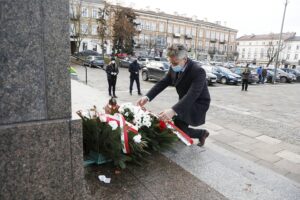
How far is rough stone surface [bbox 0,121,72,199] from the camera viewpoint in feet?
5.97

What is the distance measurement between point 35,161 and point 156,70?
1515cm

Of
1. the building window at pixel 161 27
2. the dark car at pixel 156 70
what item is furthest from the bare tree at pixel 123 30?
the building window at pixel 161 27

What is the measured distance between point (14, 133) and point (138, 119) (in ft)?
5.37

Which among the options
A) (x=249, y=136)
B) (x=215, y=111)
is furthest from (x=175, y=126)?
(x=215, y=111)

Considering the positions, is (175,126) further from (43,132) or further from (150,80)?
(150,80)

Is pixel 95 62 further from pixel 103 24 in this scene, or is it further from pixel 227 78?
pixel 227 78

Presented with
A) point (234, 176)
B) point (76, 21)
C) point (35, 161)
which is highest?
point (76, 21)

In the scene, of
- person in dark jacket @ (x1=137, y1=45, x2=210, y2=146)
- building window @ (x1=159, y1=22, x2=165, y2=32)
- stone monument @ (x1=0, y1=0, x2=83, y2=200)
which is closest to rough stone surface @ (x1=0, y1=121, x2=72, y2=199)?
stone monument @ (x1=0, y1=0, x2=83, y2=200)

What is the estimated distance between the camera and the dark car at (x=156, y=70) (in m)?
16.4

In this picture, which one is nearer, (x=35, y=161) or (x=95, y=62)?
(x=35, y=161)

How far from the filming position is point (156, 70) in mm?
16797

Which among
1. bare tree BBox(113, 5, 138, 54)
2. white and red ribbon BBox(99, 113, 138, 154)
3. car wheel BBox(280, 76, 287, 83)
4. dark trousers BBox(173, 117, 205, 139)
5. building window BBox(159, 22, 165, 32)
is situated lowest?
car wheel BBox(280, 76, 287, 83)

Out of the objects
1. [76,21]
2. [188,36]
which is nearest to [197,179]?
[76,21]

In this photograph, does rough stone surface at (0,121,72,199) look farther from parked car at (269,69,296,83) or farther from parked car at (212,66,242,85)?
parked car at (269,69,296,83)
